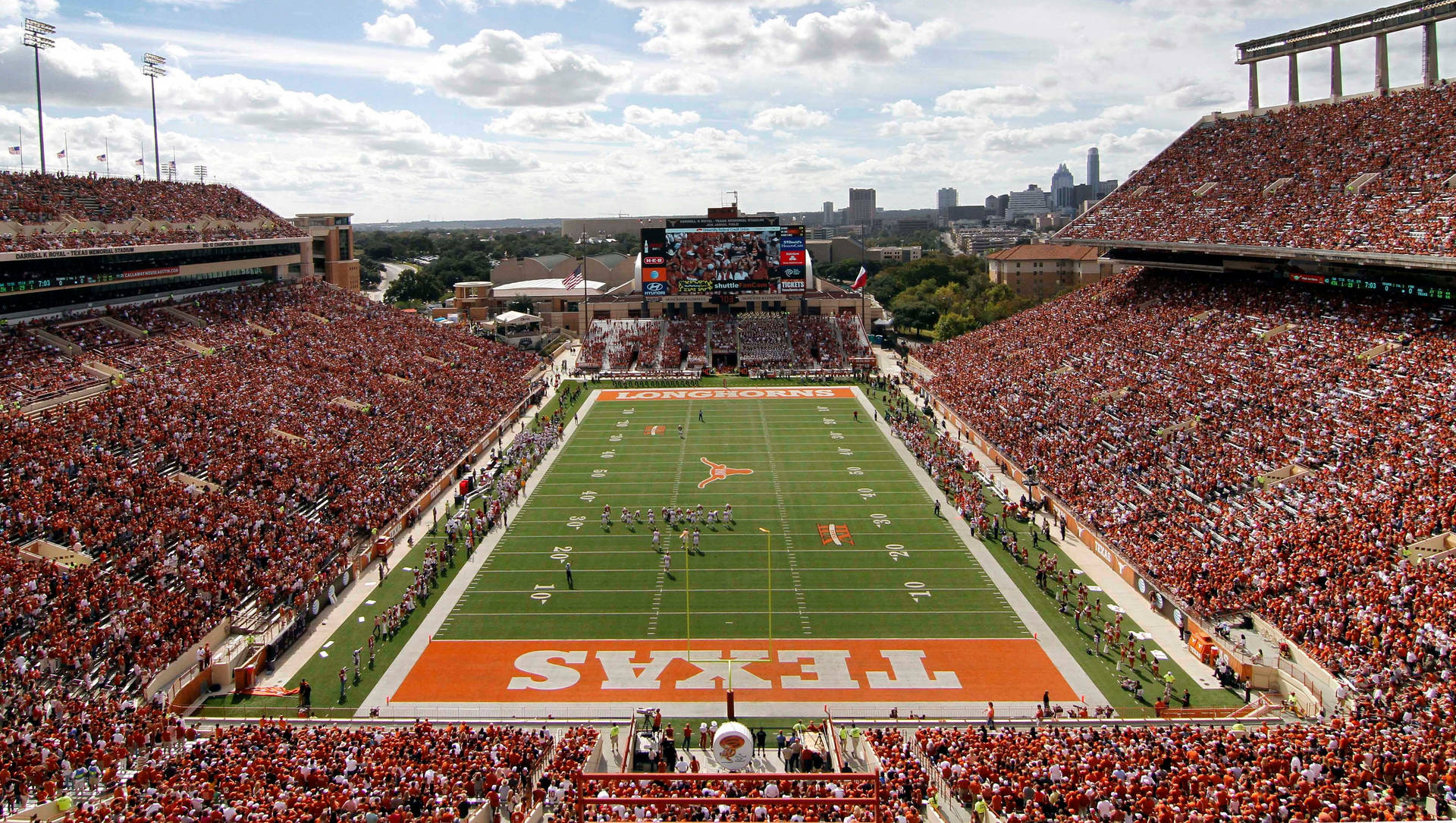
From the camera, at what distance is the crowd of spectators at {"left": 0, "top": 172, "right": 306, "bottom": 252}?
33.6 m

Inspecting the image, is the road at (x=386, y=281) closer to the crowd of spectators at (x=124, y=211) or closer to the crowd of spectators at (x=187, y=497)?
the crowd of spectators at (x=124, y=211)

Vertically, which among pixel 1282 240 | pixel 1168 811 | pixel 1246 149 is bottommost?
pixel 1168 811

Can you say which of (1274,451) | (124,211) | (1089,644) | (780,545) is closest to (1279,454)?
(1274,451)

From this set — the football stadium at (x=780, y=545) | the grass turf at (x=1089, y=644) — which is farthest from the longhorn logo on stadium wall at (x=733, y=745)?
the grass turf at (x=1089, y=644)

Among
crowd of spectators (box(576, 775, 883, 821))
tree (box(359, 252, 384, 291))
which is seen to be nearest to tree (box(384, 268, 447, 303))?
tree (box(359, 252, 384, 291))

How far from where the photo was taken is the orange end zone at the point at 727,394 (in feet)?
155

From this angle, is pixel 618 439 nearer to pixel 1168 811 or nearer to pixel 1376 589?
pixel 1376 589

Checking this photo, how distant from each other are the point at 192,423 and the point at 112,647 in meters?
11.5

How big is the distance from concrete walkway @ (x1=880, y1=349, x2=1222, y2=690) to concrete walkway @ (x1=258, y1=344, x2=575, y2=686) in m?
16.3

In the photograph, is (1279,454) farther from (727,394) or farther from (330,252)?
(330,252)

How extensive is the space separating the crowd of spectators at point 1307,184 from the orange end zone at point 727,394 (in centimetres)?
1304

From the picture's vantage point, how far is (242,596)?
21.1 metres

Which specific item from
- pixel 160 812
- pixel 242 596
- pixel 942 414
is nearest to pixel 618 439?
pixel 942 414

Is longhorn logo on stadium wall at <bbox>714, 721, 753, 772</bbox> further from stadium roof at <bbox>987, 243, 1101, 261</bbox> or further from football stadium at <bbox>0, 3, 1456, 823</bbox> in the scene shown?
stadium roof at <bbox>987, 243, 1101, 261</bbox>
